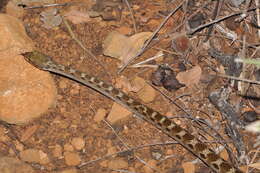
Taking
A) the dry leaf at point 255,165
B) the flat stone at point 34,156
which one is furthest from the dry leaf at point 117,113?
the dry leaf at point 255,165

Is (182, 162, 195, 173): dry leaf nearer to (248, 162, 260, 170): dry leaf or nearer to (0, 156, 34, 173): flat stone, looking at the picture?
(248, 162, 260, 170): dry leaf

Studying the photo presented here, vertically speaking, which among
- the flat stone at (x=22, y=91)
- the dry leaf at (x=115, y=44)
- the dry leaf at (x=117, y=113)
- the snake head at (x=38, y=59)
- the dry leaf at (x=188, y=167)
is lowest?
the dry leaf at (x=188, y=167)

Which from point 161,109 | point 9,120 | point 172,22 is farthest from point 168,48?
point 9,120

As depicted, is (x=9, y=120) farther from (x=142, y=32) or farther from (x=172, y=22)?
Answer: (x=172, y=22)

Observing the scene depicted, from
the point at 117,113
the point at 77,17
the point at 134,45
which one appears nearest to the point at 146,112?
the point at 117,113

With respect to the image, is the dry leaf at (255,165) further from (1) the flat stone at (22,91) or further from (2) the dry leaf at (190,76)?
(1) the flat stone at (22,91)

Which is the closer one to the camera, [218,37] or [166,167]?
[166,167]
